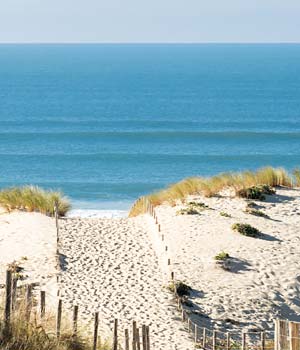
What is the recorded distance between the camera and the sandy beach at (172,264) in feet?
67.3

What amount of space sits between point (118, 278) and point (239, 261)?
10.7 feet

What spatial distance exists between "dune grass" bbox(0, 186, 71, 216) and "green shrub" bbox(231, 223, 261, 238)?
6051 millimetres

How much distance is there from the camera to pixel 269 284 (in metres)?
22.8

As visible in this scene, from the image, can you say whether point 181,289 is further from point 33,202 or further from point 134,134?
point 134,134

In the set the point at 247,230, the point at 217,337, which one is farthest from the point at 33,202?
the point at 217,337

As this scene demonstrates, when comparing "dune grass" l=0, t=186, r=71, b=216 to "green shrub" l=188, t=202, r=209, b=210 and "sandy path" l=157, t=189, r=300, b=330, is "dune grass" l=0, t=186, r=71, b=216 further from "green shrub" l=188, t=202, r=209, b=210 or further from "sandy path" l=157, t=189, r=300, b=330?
"green shrub" l=188, t=202, r=209, b=210

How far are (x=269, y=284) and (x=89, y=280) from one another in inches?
164

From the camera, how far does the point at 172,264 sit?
23812 millimetres

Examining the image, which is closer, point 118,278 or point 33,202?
point 118,278

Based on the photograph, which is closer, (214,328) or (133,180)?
(214,328)

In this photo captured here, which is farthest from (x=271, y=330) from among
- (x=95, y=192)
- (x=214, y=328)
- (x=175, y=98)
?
(x=175, y=98)

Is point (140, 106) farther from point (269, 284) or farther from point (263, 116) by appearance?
point (269, 284)

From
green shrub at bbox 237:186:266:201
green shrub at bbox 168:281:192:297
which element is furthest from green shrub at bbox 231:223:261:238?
green shrub at bbox 168:281:192:297

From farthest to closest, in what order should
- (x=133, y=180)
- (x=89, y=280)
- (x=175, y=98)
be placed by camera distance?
(x=175, y=98)
(x=133, y=180)
(x=89, y=280)
